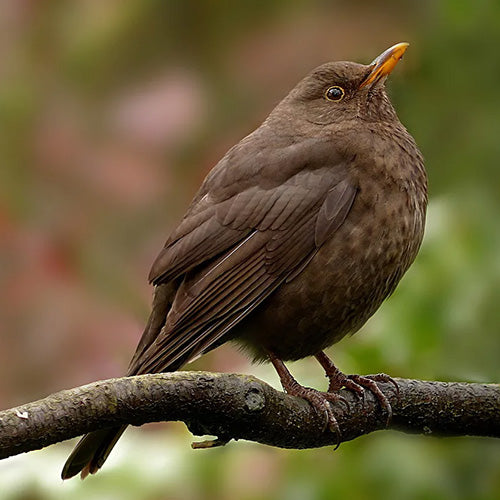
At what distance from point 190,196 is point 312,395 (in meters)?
1.53

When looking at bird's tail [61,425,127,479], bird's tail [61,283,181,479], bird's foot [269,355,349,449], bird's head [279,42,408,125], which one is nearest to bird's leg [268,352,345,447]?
bird's foot [269,355,349,449]

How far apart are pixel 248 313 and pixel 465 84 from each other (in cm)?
193

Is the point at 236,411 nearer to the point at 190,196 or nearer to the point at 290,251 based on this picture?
the point at 290,251

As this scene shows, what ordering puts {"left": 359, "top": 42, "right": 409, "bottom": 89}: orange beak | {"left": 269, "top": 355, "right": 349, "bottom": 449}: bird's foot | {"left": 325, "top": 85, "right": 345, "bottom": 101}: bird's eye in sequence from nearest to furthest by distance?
{"left": 269, "top": 355, "right": 349, "bottom": 449}: bird's foot → {"left": 359, "top": 42, "right": 409, "bottom": 89}: orange beak → {"left": 325, "top": 85, "right": 345, "bottom": 101}: bird's eye

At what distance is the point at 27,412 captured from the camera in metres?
2.74

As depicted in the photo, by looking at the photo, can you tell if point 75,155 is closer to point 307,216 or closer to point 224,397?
point 307,216

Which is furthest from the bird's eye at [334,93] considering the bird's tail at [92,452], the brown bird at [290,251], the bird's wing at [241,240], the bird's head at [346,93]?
the bird's tail at [92,452]

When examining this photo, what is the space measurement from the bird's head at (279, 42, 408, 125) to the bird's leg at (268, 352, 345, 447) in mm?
1019

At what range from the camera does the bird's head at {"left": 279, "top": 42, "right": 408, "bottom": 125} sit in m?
4.73

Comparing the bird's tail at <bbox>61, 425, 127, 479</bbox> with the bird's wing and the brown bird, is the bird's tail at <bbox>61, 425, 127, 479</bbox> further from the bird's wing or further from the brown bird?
the bird's wing

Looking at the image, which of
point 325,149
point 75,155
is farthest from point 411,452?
point 75,155

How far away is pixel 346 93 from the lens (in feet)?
15.9

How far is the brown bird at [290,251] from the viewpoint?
13.7ft

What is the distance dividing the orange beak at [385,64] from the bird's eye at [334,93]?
8 centimetres
